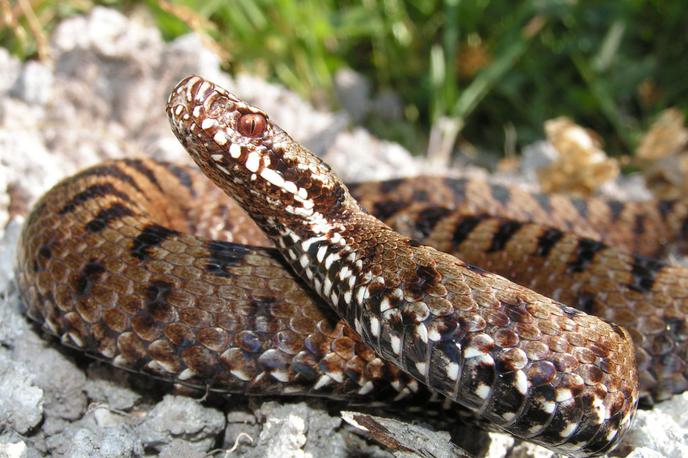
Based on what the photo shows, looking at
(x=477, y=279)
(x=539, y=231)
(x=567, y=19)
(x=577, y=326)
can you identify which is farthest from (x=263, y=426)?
(x=567, y=19)

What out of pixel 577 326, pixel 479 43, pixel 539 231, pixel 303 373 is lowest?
pixel 303 373

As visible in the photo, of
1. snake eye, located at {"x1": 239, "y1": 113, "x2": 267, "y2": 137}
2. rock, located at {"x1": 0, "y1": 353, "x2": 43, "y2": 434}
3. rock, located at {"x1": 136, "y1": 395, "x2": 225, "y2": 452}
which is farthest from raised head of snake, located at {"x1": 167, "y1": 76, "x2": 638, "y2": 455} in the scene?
rock, located at {"x1": 0, "y1": 353, "x2": 43, "y2": 434}

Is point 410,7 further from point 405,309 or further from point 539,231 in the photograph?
point 405,309

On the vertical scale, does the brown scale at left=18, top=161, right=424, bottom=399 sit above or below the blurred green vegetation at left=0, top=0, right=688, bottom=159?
below

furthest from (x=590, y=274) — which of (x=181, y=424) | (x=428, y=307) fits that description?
(x=181, y=424)

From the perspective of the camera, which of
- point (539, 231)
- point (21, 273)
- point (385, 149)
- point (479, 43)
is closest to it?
point (21, 273)

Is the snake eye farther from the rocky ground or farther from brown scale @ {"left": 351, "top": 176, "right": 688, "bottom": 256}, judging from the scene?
brown scale @ {"left": 351, "top": 176, "right": 688, "bottom": 256}

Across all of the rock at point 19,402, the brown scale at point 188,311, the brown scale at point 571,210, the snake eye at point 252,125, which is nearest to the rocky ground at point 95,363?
the rock at point 19,402
